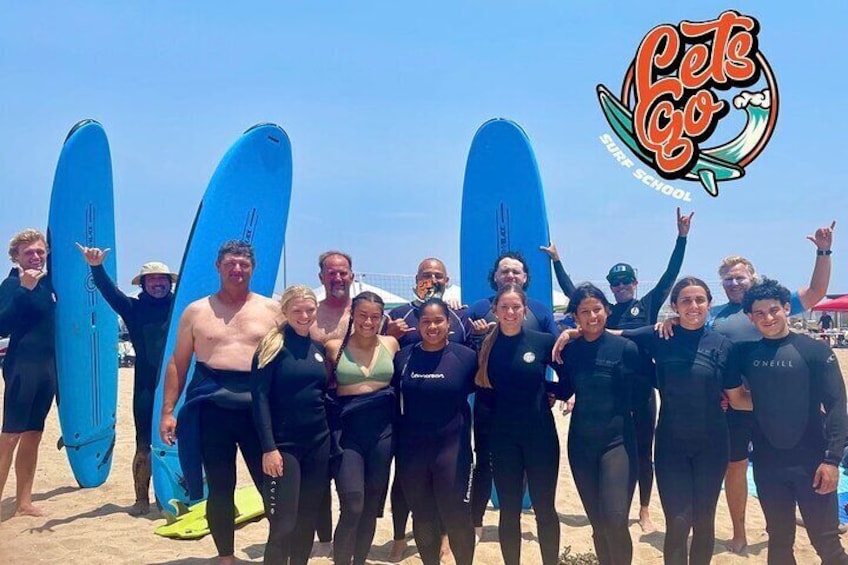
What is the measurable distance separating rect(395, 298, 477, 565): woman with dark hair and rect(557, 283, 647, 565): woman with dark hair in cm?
50

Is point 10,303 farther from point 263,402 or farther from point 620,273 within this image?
point 620,273

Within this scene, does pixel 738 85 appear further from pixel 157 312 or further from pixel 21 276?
pixel 21 276

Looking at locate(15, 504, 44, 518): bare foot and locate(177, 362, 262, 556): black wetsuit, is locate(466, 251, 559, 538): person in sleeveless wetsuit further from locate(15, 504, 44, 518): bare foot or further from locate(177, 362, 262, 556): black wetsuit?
locate(15, 504, 44, 518): bare foot

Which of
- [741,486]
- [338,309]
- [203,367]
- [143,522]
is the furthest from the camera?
[143,522]

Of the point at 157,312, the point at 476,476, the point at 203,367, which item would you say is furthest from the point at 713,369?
the point at 157,312

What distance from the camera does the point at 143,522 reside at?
14.8 feet

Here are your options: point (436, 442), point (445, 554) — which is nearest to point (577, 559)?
point (445, 554)

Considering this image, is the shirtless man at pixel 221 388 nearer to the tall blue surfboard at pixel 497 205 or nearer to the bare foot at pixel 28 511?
the bare foot at pixel 28 511

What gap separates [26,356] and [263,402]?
2.50 meters

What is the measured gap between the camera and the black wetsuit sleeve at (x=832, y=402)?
9.67 feet

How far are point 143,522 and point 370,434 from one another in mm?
2203

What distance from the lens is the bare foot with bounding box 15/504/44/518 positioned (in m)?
4.64

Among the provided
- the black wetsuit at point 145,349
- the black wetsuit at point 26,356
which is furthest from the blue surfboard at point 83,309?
the black wetsuit at point 145,349

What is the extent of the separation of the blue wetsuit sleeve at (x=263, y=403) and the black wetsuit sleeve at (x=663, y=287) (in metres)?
2.37
